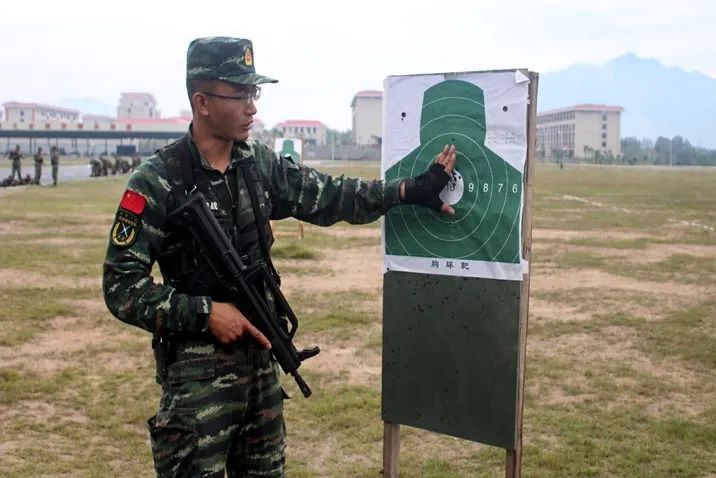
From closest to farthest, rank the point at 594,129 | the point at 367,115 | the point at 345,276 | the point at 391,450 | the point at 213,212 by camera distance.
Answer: the point at 213,212 < the point at 391,450 < the point at 345,276 < the point at 594,129 < the point at 367,115

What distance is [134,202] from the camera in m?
2.35

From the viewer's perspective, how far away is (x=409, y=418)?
3.28 meters

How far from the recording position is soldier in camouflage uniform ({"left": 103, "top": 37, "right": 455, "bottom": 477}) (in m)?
2.36

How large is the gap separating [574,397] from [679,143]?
13926cm

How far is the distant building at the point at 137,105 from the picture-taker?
539ft

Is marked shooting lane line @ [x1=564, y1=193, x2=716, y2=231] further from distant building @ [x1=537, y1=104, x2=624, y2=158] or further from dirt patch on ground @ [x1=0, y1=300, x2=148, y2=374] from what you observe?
distant building @ [x1=537, y1=104, x2=624, y2=158]

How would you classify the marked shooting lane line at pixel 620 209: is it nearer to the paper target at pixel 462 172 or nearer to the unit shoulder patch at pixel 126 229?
the paper target at pixel 462 172

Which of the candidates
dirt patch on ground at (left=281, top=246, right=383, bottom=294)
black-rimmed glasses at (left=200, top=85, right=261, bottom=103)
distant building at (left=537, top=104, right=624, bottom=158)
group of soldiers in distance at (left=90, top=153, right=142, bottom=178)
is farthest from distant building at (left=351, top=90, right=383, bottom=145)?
black-rimmed glasses at (left=200, top=85, right=261, bottom=103)

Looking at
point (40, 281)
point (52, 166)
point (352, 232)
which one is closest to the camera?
point (40, 281)

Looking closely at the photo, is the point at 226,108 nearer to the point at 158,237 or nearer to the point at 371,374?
the point at 158,237

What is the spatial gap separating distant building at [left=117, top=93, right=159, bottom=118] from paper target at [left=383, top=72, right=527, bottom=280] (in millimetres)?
167051

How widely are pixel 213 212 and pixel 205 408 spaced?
0.61m

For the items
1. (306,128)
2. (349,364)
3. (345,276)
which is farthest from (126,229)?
(306,128)

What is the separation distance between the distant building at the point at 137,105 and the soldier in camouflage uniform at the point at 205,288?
167559 mm
